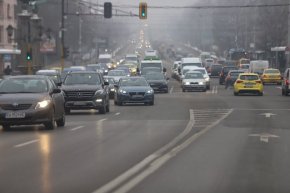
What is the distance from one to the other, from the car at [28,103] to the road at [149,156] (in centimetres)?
40

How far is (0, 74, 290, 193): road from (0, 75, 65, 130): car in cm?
40

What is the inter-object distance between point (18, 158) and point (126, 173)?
3.17 m

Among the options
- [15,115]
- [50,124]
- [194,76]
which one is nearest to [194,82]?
[194,76]

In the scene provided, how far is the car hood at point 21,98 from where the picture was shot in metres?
23.4

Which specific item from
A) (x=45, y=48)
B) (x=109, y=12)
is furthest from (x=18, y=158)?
(x=45, y=48)

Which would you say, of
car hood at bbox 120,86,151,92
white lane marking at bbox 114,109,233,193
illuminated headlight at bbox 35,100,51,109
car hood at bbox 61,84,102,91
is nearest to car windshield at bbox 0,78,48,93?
illuminated headlight at bbox 35,100,51,109

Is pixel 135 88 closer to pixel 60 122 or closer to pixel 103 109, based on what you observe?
pixel 103 109

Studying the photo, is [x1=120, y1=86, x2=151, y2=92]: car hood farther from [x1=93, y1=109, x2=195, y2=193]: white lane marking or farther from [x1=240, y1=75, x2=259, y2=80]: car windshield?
[x1=93, y1=109, x2=195, y2=193]: white lane marking

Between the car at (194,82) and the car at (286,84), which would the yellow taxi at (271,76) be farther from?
the car at (286,84)

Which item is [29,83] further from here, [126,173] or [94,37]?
[94,37]

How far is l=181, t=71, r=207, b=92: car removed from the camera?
58.8 m

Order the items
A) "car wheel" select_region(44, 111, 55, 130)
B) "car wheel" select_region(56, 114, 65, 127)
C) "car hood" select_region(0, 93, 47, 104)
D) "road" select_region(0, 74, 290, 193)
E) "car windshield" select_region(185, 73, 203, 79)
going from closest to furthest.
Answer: "road" select_region(0, 74, 290, 193)
"car hood" select_region(0, 93, 47, 104)
"car wheel" select_region(44, 111, 55, 130)
"car wheel" select_region(56, 114, 65, 127)
"car windshield" select_region(185, 73, 203, 79)

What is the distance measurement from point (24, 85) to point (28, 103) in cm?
164

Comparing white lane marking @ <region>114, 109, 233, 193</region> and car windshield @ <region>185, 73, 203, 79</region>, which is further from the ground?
white lane marking @ <region>114, 109, 233, 193</region>
